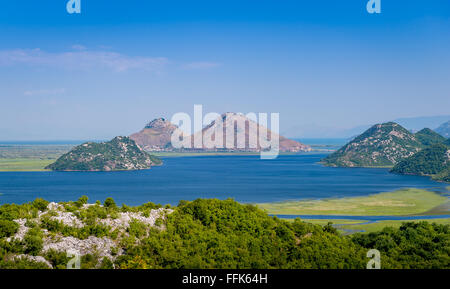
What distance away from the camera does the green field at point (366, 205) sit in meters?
85.4

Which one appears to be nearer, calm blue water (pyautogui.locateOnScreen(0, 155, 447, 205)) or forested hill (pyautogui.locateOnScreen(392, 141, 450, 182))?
calm blue water (pyautogui.locateOnScreen(0, 155, 447, 205))

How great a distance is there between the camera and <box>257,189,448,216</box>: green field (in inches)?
3361

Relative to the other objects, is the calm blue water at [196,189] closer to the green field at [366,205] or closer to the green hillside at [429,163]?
the green field at [366,205]

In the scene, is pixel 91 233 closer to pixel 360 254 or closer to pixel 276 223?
pixel 276 223

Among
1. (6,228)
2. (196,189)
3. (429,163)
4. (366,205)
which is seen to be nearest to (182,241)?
(6,228)

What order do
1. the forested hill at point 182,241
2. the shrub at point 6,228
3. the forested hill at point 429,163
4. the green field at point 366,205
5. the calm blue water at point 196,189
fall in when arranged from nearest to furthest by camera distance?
the shrub at point 6,228, the forested hill at point 182,241, the green field at point 366,205, the calm blue water at point 196,189, the forested hill at point 429,163

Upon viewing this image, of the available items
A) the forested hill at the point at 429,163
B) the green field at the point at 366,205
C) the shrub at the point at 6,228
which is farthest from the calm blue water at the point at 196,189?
the shrub at the point at 6,228

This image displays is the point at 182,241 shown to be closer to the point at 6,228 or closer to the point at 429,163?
the point at 6,228

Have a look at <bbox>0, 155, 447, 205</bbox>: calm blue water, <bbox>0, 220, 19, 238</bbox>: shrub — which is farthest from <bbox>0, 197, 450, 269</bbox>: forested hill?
<bbox>0, 155, 447, 205</bbox>: calm blue water

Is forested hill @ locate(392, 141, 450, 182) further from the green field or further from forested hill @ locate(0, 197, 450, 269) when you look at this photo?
forested hill @ locate(0, 197, 450, 269)

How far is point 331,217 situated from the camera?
79750mm

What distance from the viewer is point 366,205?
93.8 m
